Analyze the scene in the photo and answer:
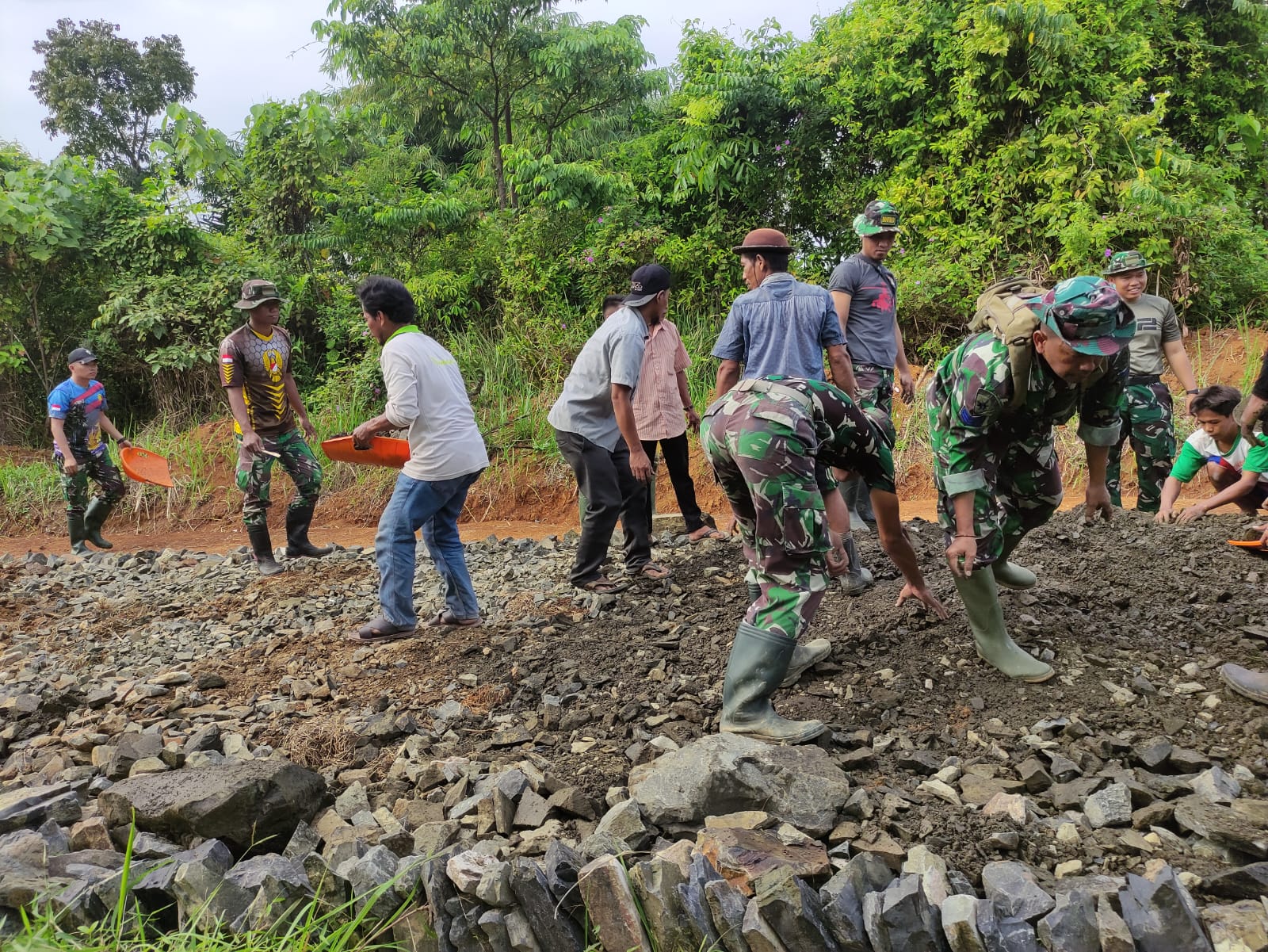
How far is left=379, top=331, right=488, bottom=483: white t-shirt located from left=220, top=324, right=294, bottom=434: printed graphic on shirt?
2.12m

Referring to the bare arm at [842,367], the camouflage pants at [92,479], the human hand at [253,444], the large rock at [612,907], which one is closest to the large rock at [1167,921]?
the large rock at [612,907]

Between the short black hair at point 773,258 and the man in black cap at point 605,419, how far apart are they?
612mm

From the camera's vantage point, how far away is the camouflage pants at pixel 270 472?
610cm

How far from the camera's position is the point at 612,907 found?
7.20 ft

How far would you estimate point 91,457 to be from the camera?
7.93m

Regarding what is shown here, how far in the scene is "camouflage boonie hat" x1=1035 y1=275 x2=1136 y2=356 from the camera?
104 inches

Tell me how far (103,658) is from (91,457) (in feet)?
12.1

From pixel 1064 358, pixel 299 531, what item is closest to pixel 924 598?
pixel 1064 358

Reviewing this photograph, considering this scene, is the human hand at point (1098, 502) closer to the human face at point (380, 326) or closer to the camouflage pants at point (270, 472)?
the human face at point (380, 326)

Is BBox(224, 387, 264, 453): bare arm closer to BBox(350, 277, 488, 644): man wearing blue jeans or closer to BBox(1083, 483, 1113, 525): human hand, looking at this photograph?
BBox(350, 277, 488, 644): man wearing blue jeans

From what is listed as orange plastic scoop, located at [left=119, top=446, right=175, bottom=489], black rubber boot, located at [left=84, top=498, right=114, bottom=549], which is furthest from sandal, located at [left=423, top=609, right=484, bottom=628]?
black rubber boot, located at [left=84, top=498, right=114, bottom=549]

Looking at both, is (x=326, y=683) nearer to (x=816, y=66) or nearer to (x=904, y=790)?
(x=904, y=790)

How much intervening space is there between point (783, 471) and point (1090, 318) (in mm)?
983

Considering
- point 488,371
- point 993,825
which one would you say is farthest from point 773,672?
point 488,371
